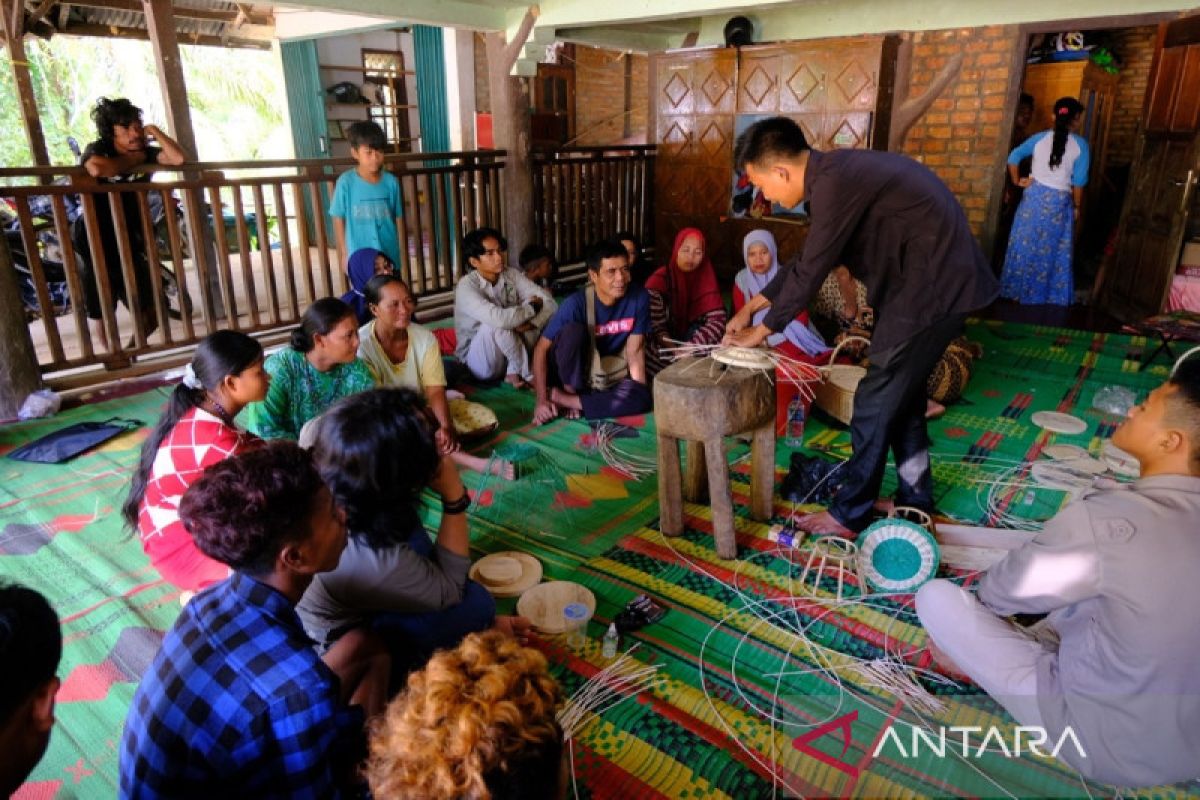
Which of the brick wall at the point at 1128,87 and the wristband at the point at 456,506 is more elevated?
the brick wall at the point at 1128,87

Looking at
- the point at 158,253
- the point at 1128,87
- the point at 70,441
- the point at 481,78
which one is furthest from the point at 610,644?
the point at 1128,87

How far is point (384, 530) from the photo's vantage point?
1.82m

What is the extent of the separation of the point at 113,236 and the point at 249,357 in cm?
344

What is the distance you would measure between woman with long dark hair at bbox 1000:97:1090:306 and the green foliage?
10802 mm

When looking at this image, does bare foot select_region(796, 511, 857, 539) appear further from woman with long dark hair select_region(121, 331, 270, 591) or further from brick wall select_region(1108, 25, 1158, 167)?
brick wall select_region(1108, 25, 1158, 167)

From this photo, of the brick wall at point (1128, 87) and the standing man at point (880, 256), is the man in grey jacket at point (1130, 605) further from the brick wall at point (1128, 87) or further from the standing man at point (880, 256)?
the brick wall at point (1128, 87)

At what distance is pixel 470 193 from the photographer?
6.35 m

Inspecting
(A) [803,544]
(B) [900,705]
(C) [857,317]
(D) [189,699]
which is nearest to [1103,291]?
(C) [857,317]

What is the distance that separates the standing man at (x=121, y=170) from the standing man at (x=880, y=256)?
3902mm

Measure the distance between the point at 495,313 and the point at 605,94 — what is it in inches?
313

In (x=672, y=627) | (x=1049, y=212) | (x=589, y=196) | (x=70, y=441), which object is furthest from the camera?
(x=589, y=196)

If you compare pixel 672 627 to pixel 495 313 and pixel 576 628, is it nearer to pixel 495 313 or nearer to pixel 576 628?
pixel 576 628

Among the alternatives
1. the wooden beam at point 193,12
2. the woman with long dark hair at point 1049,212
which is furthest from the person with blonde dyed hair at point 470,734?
the wooden beam at point 193,12

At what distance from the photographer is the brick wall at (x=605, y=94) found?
35.6ft
